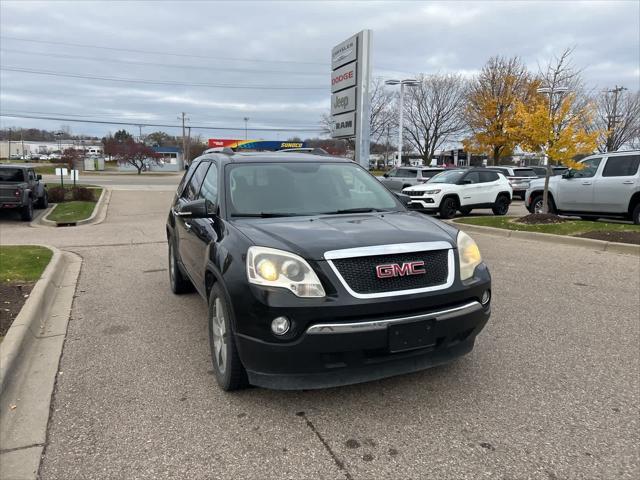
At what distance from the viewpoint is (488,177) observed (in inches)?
626

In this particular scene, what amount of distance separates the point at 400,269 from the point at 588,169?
11.0 m

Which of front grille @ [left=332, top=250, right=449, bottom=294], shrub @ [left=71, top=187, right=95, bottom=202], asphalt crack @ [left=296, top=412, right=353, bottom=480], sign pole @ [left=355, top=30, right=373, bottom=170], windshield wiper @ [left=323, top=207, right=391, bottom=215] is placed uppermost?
sign pole @ [left=355, top=30, right=373, bottom=170]

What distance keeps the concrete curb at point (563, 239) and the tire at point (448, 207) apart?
274 cm

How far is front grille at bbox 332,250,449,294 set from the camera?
2.95 m

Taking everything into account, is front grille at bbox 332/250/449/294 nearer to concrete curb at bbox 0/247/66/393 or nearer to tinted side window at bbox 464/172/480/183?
concrete curb at bbox 0/247/66/393

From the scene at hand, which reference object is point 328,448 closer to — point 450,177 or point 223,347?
point 223,347

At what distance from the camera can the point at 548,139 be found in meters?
11.7

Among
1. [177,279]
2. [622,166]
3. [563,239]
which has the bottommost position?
[177,279]

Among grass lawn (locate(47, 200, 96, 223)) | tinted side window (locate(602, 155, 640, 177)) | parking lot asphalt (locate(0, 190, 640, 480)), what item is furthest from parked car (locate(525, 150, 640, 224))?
grass lawn (locate(47, 200, 96, 223))

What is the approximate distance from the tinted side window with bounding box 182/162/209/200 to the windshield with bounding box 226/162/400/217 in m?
0.87

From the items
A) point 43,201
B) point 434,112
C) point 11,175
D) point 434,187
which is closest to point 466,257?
point 434,187

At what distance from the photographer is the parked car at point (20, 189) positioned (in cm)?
1409

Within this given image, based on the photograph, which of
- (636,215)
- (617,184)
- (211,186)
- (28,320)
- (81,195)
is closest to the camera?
(211,186)

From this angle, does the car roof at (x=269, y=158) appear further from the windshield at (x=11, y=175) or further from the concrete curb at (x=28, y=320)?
the windshield at (x=11, y=175)
